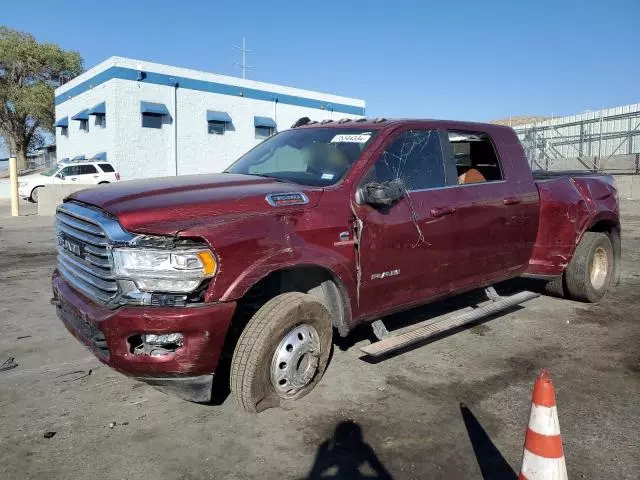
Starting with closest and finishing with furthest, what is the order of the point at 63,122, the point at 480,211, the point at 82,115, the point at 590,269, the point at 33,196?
the point at 480,211 → the point at 590,269 → the point at 33,196 → the point at 82,115 → the point at 63,122

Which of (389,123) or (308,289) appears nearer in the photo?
(308,289)

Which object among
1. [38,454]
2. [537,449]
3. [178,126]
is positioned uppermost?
[178,126]

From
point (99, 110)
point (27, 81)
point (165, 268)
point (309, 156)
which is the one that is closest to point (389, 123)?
point (309, 156)

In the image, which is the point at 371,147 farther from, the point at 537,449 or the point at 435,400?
the point at 537,449

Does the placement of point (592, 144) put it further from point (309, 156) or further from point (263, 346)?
point (263, 346)

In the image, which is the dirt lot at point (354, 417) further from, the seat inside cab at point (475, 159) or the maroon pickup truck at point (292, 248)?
the seat inside cab at point (475, 159)

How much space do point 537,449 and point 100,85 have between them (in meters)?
27.0

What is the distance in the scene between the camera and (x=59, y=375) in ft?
13.2

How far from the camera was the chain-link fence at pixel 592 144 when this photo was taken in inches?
826

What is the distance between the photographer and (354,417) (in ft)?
11.1

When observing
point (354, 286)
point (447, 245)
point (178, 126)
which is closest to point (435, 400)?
point (354, 286)

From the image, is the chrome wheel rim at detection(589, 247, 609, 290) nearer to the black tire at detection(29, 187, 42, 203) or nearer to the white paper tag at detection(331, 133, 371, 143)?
the white paper tag at detection(331, 133, 371, 143)

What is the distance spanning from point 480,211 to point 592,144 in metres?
21.2

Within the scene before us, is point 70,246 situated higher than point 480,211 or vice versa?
point 480,211
